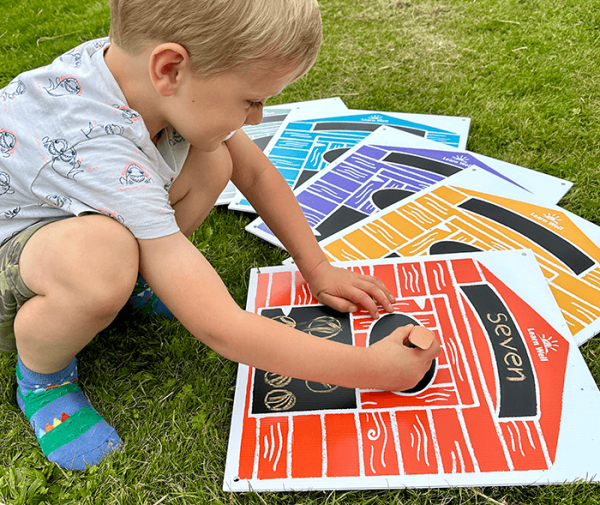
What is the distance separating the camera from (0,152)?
84 cm

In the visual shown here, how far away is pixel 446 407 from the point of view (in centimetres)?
92

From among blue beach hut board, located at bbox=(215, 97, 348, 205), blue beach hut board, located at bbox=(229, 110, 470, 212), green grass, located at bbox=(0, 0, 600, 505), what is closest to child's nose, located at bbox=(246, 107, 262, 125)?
green grass, located at bbox=(0, 0, 600, 505)

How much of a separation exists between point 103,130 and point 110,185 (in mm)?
90

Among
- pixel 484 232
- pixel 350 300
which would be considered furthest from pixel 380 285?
pixel 484 232

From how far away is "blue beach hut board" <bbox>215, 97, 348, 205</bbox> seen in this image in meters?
1.82

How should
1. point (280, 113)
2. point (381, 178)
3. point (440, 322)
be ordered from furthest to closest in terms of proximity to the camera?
point (280, 113), point (381, 178), point (440, 322)

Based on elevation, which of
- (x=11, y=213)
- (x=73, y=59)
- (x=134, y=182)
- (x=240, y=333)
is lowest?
(x=240, y=333)

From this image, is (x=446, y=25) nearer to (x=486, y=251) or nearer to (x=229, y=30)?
(x=486, y=251)

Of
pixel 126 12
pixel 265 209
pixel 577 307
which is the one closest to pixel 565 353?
pixel 577 307

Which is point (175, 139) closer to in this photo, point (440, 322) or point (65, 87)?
point (65, 87)

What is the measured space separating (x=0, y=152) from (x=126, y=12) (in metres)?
0.30

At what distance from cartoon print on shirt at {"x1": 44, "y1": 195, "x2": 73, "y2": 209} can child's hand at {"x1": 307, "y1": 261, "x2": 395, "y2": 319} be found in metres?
0.52

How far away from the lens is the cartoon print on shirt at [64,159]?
0.77 metres

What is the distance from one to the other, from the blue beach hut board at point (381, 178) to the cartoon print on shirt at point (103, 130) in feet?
2.02
